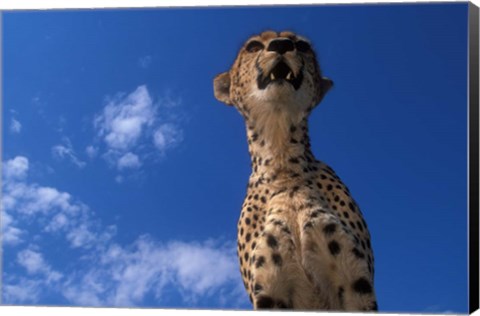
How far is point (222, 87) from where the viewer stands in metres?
6.75

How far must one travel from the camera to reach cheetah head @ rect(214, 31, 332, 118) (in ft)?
20.8

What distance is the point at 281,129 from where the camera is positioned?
253 inches

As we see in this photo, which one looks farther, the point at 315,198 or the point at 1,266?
the point at 1,266

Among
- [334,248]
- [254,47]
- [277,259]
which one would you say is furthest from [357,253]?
[254,47]

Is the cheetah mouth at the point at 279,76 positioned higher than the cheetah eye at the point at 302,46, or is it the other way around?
the cheetah eye at the point at 302,46

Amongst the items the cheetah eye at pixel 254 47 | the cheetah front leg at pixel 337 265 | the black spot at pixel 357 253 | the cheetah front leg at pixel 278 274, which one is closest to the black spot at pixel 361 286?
the cheetah front leg at pixel 337 265

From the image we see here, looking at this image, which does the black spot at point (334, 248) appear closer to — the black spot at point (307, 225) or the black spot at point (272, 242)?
the black spot at point (307, 225)

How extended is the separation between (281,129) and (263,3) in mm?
885

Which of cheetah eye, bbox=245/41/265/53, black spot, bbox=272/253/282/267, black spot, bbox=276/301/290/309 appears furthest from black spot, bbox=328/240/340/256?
cheetah eye, bbox=245/41/265/53

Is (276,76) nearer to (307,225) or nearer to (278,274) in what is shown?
(307,225)

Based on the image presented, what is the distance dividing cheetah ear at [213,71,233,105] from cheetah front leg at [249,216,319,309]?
1.01m

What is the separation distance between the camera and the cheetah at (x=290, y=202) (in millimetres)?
5992

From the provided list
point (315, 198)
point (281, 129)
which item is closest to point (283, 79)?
point (281, 129)

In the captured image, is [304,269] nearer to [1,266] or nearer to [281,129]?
[281,129]
